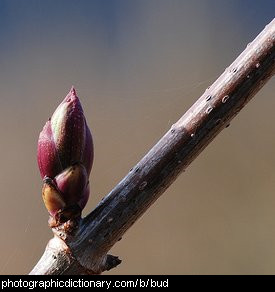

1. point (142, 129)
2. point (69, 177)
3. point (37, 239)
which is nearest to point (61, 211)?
point (69, 177)

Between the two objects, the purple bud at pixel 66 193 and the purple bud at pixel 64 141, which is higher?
the purple bud at pixel 64 141
